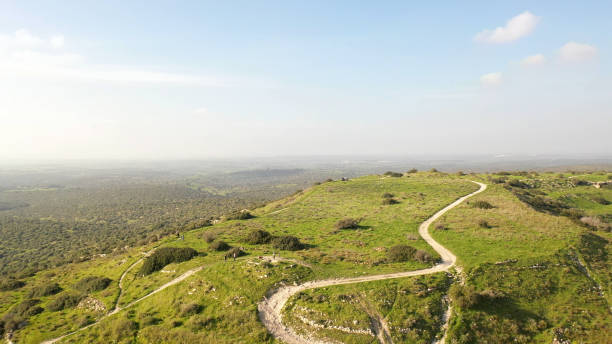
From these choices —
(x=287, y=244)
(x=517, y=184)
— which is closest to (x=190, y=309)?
(x=287, y=244)

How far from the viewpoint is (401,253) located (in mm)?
28203

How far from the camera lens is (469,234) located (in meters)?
33.8

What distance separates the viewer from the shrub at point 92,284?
28859mm

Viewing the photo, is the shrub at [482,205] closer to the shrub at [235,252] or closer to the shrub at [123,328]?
the shrub at [235,252]

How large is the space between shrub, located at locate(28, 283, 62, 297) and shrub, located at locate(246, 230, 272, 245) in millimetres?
21555

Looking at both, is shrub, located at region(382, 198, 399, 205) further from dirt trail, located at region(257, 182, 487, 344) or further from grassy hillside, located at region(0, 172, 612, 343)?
dirt trail, located at region(257, 182, 487, 344)

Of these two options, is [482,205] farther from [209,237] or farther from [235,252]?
[209,237]

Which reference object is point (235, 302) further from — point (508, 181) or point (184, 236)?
point (508, 181)

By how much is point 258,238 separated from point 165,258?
1132cm

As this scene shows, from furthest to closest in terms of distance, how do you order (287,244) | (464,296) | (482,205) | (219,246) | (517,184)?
(517,184)
(482,205)
(219,246)
(287,244)
(464,296)

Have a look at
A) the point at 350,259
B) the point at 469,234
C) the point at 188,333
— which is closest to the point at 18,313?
the point at 188,333

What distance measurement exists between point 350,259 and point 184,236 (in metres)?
28.8

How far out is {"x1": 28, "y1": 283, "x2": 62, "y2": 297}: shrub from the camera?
28.7 m

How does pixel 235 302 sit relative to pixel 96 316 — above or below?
above
